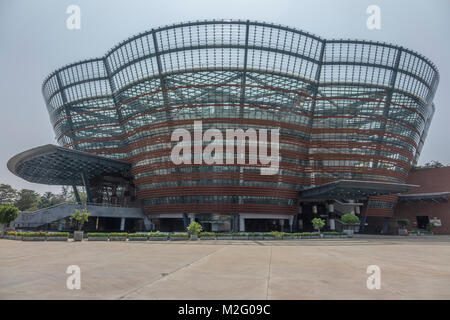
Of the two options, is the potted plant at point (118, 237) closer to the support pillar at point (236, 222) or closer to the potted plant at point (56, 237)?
the potted plant at point (56, 237)

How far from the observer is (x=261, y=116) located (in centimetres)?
6106

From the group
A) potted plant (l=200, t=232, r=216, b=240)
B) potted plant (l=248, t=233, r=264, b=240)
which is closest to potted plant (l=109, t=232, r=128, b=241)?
potted plant (l=200, t=232, r=216, b=240)

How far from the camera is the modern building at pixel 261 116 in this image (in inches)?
2295

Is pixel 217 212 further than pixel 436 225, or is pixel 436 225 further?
pixel 436 225

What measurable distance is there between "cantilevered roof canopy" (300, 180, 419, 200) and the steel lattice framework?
4.66m

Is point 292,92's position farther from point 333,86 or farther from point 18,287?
point 18,287

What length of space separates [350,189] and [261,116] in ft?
84.3

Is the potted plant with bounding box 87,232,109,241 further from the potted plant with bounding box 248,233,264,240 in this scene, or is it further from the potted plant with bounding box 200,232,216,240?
the potted plant with bounding box 248,233,264,240

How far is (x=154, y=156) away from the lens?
212 feet

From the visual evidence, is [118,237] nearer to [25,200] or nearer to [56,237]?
[56,237]

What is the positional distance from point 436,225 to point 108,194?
95.1m

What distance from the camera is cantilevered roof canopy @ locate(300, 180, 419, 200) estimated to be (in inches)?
2114

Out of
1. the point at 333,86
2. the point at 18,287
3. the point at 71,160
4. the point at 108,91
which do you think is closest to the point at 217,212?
the point at 71,160
